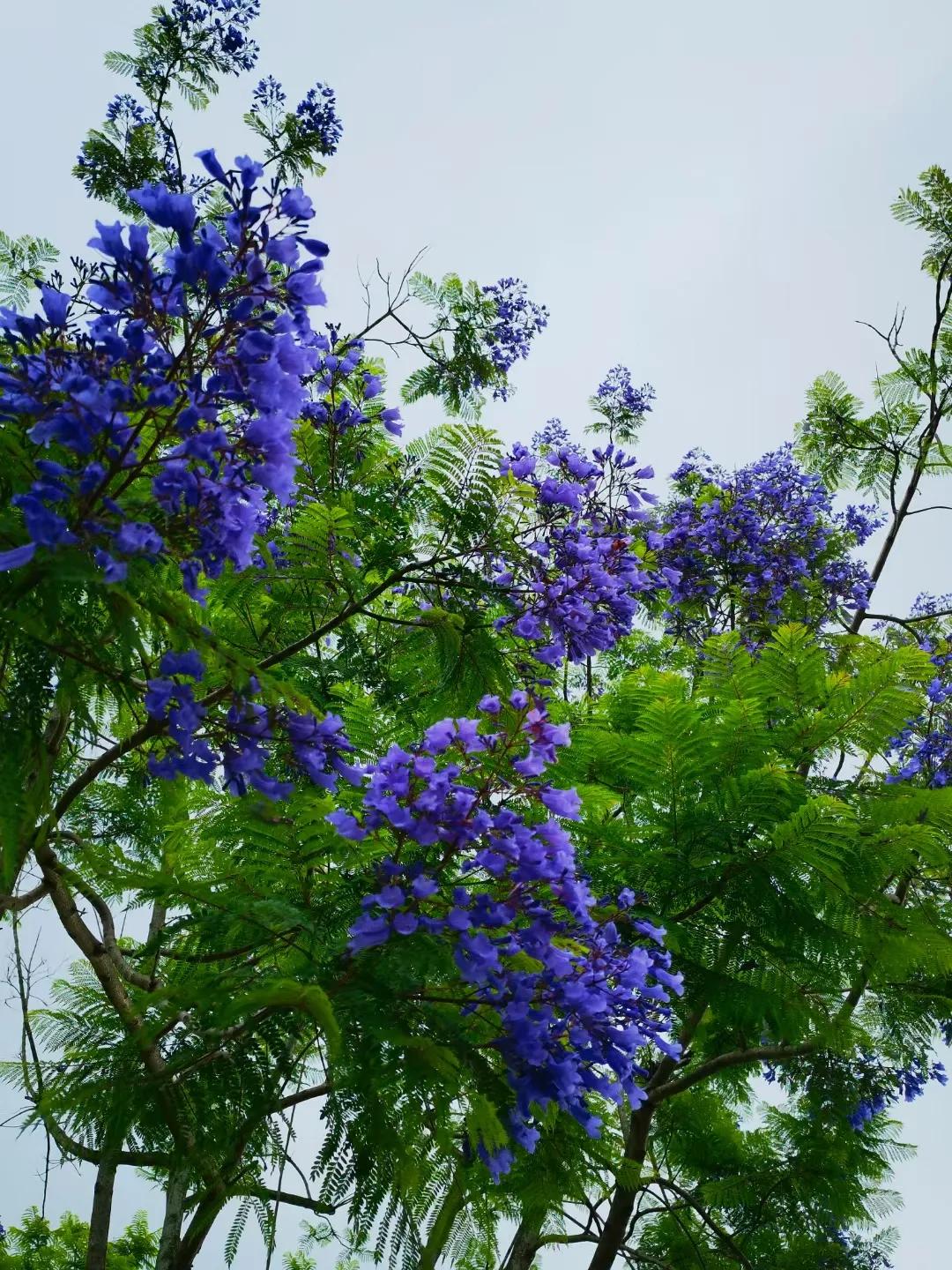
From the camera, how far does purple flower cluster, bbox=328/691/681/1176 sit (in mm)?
2271

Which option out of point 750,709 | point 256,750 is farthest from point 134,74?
point 256,750

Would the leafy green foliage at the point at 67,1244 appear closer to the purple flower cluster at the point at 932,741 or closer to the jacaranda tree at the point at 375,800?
the jacaranda tree at the point at 375,800

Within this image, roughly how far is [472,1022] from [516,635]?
1273 millimetres

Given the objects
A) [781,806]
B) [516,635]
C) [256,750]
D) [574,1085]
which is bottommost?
[574,1085]

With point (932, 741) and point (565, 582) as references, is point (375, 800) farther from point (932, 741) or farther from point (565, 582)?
point (932, 741)

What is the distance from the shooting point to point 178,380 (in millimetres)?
1780

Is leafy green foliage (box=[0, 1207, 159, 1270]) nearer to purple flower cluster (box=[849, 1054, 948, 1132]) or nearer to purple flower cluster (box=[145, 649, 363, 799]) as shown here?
purple flower cluster (box=[849, 1054, 948, 1132])

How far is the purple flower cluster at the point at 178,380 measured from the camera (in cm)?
162

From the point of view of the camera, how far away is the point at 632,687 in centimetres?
418

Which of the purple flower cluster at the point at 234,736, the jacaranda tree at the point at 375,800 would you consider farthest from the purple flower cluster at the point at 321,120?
the purple flower cluster at the point at 234,736

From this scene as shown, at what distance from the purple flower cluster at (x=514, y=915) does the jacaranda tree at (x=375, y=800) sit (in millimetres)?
10

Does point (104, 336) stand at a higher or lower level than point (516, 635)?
lower

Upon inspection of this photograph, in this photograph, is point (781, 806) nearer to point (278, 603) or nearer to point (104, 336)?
point (278, 603)

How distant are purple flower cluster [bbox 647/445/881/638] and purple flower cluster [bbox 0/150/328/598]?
651 centimetres
